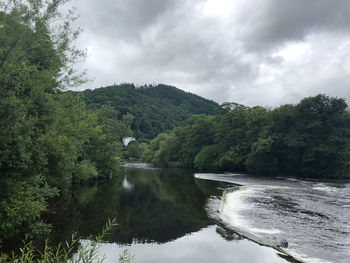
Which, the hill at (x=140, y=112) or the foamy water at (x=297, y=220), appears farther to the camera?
the hill at (x=140, y=112)

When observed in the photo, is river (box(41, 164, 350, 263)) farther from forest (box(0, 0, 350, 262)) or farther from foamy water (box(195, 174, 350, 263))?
forest (box(0, 0, 350, 262))

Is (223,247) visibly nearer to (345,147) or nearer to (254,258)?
(254,258)

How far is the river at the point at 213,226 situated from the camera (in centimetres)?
1169

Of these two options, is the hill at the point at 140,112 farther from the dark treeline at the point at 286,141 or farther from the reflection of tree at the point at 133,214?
the reflection of tree at the point at 133,214

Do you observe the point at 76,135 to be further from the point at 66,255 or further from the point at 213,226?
the point at 66,255

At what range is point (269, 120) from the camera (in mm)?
57844

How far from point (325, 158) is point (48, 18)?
4725 centimetres

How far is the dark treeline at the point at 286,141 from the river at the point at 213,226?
2485 cm

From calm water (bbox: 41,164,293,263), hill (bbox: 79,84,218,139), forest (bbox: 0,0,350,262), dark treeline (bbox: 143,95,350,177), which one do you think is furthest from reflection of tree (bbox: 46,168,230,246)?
hill (bbox: 79,84,218,139)

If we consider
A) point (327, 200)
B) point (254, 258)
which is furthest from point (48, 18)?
point (327, 200)

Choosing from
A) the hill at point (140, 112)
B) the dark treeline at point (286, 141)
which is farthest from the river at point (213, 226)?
the hill at point (140, 112)

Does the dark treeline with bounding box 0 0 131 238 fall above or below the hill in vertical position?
below

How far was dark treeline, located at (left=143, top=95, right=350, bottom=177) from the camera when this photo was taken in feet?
155

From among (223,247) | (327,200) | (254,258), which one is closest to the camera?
(254,258)
